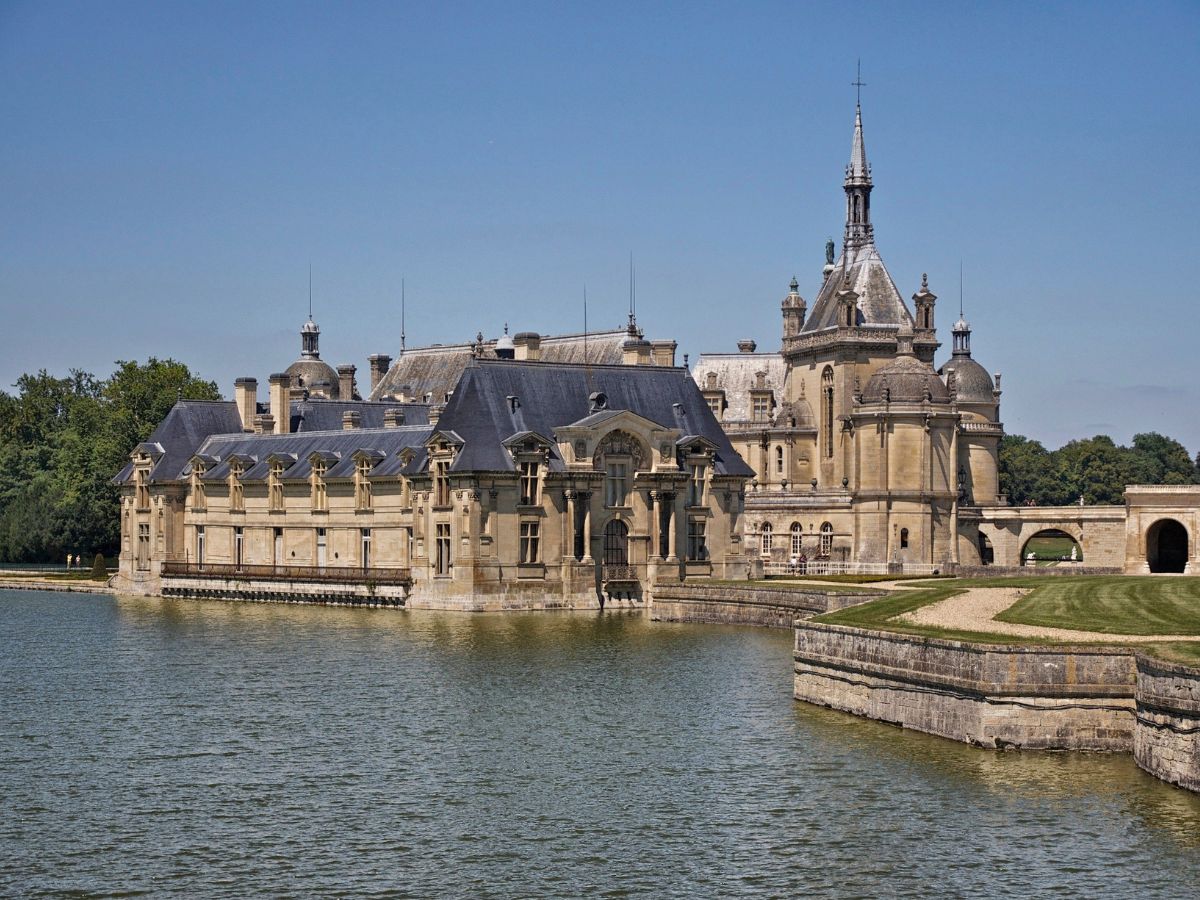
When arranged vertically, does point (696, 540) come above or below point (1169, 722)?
above

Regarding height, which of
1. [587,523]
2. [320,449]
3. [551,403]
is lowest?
[587,523]

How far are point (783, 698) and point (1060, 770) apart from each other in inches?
568

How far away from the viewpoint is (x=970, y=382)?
126 meters

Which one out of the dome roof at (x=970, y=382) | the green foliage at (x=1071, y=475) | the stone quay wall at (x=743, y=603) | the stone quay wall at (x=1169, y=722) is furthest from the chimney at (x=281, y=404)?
the green foliage at (x=1071, y=475)

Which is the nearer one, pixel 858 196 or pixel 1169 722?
pixel 1169 722

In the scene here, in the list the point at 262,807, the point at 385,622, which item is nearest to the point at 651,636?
the point at 385,622

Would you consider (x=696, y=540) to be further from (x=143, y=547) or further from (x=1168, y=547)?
(x=143, y=547)

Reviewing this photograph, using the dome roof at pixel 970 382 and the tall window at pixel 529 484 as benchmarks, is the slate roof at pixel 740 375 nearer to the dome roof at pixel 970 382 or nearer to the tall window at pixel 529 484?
the dome roof at pixel 970 382

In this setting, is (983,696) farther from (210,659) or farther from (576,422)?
(576,422)

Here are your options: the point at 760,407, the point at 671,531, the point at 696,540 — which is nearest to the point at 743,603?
the point at 671,531

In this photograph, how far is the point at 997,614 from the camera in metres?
54.2

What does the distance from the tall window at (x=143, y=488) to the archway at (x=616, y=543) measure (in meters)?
31.6

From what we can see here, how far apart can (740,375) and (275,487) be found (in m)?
42.8

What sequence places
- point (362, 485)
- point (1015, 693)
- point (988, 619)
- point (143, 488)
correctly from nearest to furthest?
point (1015, 693) < point (988, 619) < point (362, 485) < point (143, 488)
